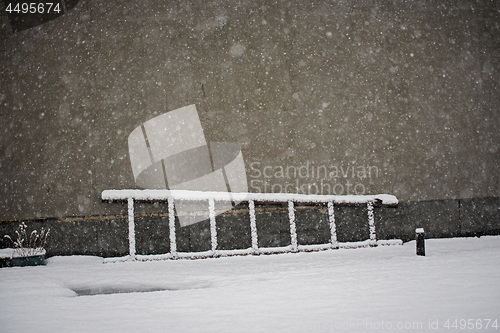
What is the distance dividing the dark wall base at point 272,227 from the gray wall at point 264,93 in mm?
170

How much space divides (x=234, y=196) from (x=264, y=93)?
60.9 inches

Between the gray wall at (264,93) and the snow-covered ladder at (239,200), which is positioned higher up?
the gray wall at (264,93)

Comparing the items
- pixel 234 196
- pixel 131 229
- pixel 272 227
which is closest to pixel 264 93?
pixel 234 196

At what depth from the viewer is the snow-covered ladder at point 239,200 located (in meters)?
4.70

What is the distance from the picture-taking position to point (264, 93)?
523cm

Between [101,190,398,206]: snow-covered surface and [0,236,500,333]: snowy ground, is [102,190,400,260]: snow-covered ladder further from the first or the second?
[0,236,500,333]: snowy ground

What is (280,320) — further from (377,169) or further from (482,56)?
(482,56)

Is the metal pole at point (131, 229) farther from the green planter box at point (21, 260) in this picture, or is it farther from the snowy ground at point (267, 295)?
the green planter box at point (21, 260)

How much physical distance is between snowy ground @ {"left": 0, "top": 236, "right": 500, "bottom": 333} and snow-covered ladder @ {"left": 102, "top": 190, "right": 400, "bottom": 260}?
0.28 m

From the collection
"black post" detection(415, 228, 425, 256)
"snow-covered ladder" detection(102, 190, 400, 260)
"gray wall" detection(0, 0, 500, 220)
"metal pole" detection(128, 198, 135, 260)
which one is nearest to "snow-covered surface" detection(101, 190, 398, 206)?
"snow-covered ladder" detection(102, 190, 400, 260)

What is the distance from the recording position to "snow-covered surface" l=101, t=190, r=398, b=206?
4.77 metres

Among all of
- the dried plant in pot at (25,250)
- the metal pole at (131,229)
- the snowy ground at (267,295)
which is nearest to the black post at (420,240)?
the snowy ground at (267,295)

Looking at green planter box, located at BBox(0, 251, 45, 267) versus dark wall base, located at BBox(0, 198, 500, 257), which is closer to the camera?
green planter box, located at BBox(0, 251, 45, 267)

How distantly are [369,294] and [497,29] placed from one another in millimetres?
5146
